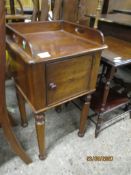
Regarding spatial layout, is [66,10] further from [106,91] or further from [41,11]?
[106,91]

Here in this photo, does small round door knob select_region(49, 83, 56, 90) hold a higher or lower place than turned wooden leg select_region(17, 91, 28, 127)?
higher

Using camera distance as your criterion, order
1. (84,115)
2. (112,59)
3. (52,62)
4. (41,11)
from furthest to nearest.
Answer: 1. (41,11)
2. (84,115)
3. (112,59)
4. (52,62)

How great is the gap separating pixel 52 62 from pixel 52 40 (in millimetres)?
296

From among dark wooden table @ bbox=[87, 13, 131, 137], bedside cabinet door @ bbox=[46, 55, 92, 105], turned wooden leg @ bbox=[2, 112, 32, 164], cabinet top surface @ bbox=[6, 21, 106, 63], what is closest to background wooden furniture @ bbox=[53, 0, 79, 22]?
dark wooden table @ bbox=[87, 13, 131, 137]

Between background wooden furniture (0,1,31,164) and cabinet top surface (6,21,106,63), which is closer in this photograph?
background wooden furniture (0,1,31,164)

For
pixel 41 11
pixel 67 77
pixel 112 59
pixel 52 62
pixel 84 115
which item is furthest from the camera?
pixel 41 11

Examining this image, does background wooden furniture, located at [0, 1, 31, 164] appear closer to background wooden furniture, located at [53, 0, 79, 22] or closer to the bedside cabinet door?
the bedside cabinet door

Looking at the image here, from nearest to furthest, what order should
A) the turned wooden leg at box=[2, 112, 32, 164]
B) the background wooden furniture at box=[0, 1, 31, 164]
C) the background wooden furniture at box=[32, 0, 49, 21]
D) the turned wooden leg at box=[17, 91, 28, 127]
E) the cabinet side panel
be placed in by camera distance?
the background wooden furniture at box=[0, 1, 31, 164], the cabinet side panel, the turned wooden leg at box=[2, 112, 32, 164], the turned wooden leg at box=[17, 91, 28, 127], the background wooden furniture at box=[32, 0, 49, 21]

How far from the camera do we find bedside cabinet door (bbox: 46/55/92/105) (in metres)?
0.83

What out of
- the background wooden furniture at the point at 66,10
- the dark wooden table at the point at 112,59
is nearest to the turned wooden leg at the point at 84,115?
the dark wooden table at the point at 112,59

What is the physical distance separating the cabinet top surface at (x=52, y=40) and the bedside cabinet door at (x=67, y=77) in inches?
2.1

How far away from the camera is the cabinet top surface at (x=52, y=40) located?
796 mm

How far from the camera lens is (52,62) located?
31.3 inches

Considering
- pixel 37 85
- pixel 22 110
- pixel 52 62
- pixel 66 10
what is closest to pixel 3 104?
pixel 37 85
